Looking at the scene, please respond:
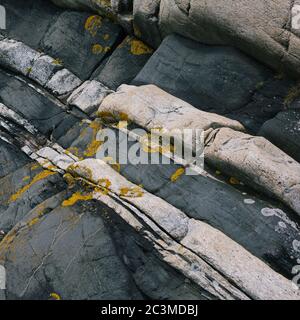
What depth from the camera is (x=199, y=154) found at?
10281mm

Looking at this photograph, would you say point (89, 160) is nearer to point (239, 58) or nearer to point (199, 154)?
point (199, 154)

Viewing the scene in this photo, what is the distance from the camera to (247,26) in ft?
35.2

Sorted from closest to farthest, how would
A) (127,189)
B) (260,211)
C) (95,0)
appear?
(260,211), (127,189), (95,0)

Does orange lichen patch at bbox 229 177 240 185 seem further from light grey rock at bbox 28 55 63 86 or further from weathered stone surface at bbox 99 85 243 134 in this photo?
light grey rock at bbox 28 55 63 86

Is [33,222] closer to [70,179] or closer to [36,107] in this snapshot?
[70,179]

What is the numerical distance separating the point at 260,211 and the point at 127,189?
8.76 ft

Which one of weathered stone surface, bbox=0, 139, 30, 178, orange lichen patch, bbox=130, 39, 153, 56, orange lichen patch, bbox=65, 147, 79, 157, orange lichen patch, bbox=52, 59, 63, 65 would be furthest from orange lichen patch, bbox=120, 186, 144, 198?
orange lichen patch, bbox=52, 59, 63, 65

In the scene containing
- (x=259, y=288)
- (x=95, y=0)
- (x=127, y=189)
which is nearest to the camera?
(x=259, y=288)

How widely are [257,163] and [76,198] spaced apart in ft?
12.5

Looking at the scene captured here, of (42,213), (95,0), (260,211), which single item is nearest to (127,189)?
(42,213)

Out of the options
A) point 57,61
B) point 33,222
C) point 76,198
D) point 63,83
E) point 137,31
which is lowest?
point 33,222

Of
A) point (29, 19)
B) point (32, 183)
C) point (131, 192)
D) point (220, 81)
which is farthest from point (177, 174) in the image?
point (29, 19)

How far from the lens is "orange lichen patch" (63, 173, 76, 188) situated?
1086 cm

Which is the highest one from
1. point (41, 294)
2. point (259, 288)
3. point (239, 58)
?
point (239, 58)
